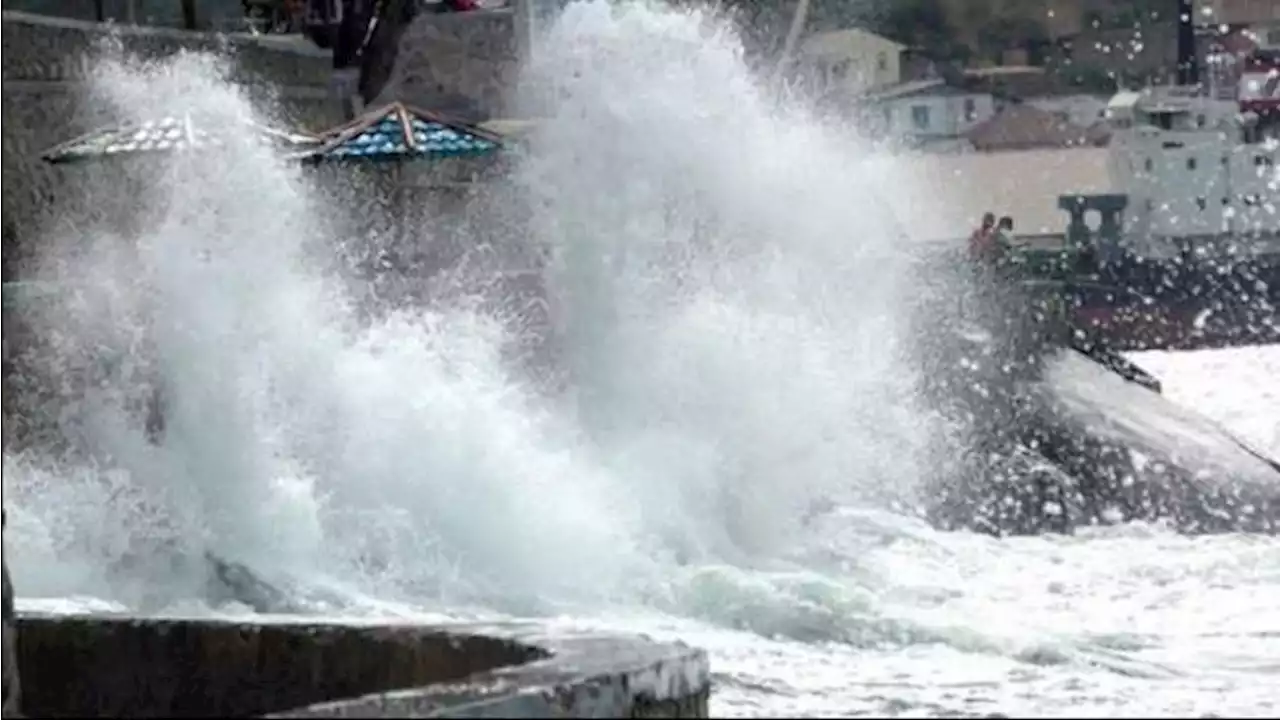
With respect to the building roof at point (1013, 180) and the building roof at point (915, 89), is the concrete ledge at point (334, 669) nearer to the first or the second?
the building roof at point (1013, 180)

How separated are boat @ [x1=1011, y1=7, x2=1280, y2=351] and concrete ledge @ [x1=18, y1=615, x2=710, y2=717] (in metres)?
47.4

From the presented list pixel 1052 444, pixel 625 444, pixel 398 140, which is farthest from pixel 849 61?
pixel 625 444

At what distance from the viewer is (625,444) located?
54.1 ft

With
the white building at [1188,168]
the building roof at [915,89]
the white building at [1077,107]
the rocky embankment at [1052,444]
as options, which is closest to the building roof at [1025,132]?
the white building at [1077,107]

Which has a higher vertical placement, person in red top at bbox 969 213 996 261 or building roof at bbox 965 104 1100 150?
building roof at bbox 965 104 1100 150

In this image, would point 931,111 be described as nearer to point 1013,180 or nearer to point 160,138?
point 1013,180

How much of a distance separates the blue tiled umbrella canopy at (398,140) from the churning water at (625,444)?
61 cm

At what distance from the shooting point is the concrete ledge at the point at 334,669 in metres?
5.12

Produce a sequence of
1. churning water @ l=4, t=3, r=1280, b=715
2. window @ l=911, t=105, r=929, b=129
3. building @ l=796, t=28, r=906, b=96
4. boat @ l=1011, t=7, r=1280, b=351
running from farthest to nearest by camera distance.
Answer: boat @ l=1011, t=7, r=1280, b=351, window @ l=911, t=105, r=929, b=129, building @ l=796, t=28, r=906, b=96, churning water @ l=4, t=3, r=1280, b=715

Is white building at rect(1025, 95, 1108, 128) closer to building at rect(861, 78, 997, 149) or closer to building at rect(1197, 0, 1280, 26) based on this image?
building at rect(861, 78, 997, 149)

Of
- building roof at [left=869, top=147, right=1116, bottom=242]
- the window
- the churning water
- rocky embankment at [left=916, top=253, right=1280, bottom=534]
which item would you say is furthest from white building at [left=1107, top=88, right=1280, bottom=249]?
the churning water

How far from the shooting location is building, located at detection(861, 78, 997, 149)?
167 feet

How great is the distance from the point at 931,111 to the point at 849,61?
22.5ft

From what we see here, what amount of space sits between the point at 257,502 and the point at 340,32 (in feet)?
54.2
